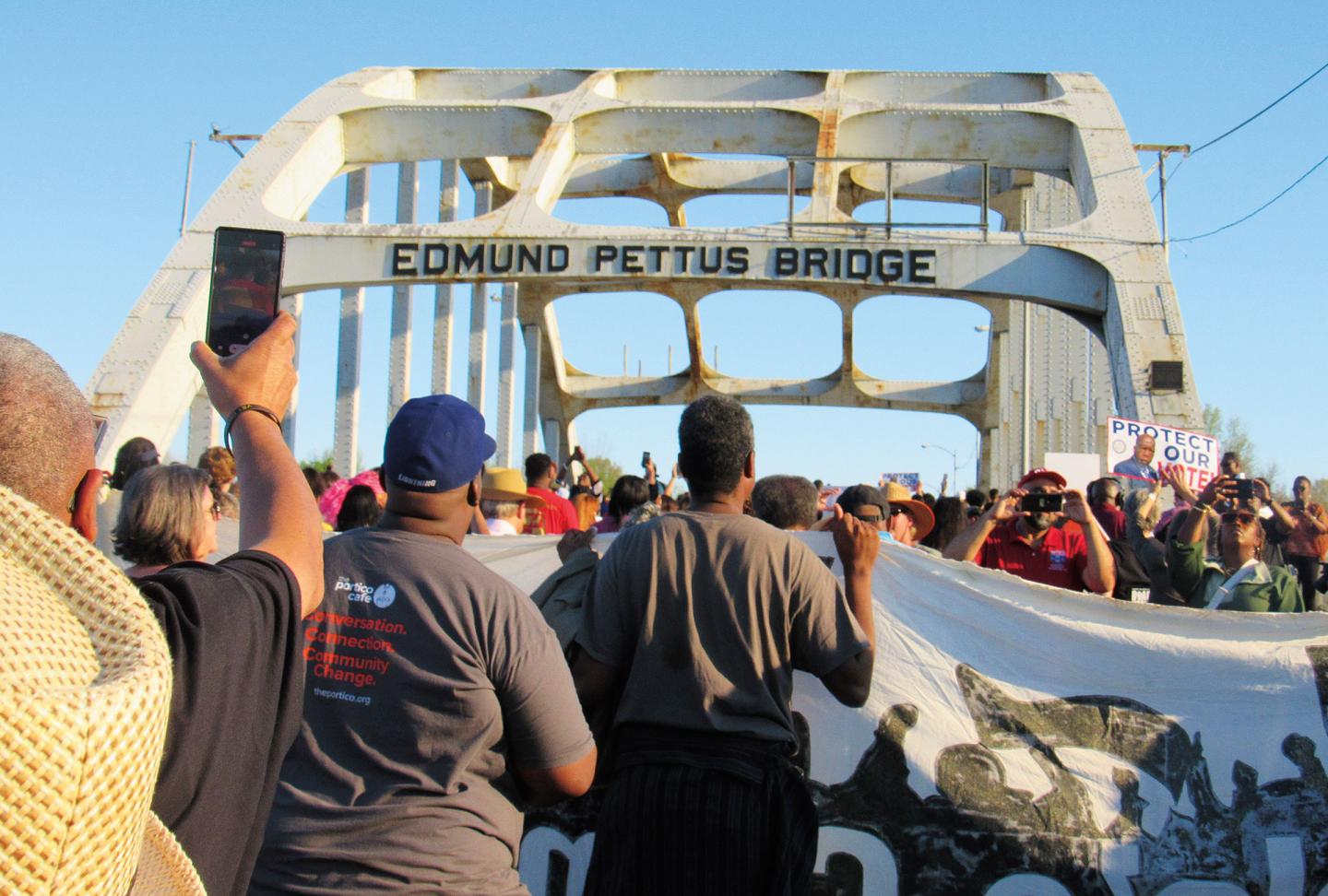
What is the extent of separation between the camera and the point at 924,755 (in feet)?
15.6

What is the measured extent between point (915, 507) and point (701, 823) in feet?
11.5

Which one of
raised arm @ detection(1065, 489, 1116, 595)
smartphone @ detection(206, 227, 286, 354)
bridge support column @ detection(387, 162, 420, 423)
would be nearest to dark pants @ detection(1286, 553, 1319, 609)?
raised arm @ detection(1065, 489, 1116, 595)

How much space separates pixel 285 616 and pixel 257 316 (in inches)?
38.8

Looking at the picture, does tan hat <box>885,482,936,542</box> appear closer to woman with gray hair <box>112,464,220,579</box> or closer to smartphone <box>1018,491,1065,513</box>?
smartphone <box>1018,491,1065,513</box>

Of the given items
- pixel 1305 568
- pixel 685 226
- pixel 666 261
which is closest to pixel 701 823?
pixel 1305 568

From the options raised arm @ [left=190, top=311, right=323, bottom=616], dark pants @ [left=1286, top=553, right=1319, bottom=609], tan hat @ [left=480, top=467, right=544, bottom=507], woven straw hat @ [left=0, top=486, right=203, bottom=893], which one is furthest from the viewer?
dark pants @ [left=1286, top=553, right=1319, bottom=609]

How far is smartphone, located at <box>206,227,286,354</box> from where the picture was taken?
7.89ft

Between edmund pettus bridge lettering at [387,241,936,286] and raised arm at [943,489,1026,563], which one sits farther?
edmund pettus bridge lettering at [387,241,936,286]

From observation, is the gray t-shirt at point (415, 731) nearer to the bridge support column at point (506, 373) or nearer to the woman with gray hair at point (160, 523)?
the woman with gray hair at point (160, 523)

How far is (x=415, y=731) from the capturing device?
269cm

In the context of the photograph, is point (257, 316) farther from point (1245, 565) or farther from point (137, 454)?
point (137, 454)

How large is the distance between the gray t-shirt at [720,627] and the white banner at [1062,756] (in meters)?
1.16

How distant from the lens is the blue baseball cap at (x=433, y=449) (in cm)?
296

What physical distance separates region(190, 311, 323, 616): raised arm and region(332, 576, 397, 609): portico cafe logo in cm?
79
